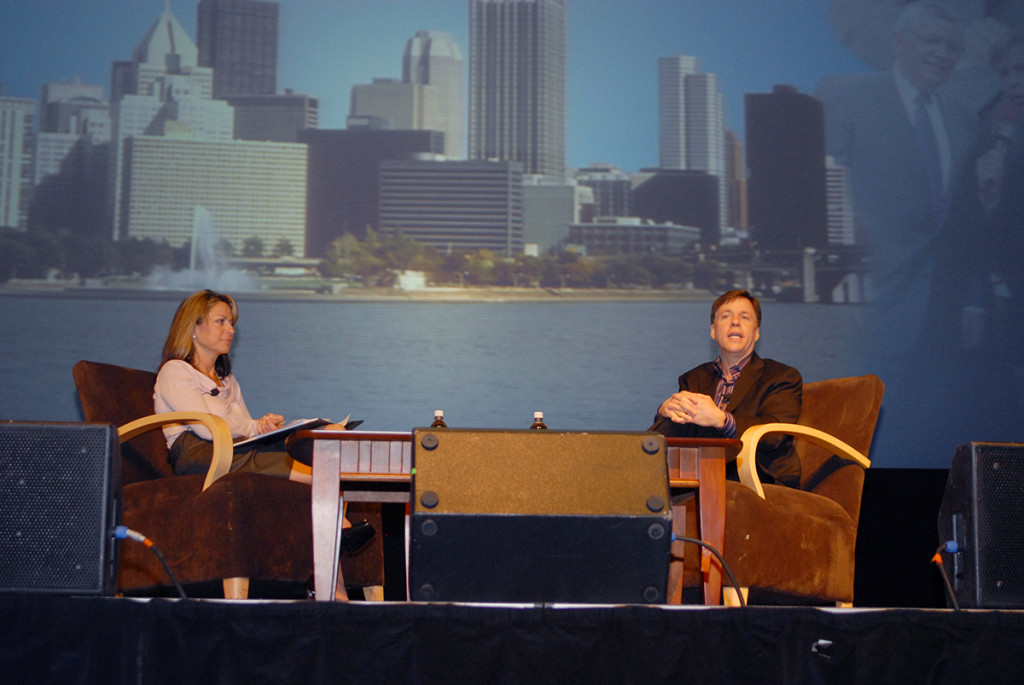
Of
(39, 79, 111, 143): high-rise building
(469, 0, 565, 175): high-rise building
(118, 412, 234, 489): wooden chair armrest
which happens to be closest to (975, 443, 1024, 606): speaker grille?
(118, 412, 234, 489): wooden chair armrest

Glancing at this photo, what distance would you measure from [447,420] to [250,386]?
39.6 inches

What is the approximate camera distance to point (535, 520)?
1.68 meters

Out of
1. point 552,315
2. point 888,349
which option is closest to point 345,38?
point 552,315

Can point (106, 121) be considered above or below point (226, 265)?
above

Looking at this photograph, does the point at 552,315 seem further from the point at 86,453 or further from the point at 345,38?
the point at 86,453

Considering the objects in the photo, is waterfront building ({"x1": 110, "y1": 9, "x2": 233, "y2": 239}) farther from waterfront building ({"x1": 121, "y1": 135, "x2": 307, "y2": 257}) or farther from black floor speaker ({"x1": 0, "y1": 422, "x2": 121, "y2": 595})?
black floor speaker ({"x1": 0, "y1": 422, "x2": 121, "y2": 595})

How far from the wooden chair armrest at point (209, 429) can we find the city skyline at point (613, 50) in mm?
2644

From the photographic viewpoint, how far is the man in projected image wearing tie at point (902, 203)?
16.1 feet

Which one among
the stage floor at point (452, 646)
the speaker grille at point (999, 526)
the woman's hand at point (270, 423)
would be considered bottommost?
the stage floor at point (452, 646)

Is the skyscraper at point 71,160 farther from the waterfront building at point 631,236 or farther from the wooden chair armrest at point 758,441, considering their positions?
the wooden chair armrest at point 758,441

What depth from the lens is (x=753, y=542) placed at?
8.09 ft

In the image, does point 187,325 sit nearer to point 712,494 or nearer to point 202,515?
point 202,515

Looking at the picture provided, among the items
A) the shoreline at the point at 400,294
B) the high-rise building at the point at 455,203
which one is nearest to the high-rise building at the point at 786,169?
the shoreline at the point at 400,294

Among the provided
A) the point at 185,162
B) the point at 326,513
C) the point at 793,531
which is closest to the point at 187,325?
the point at 326,513
